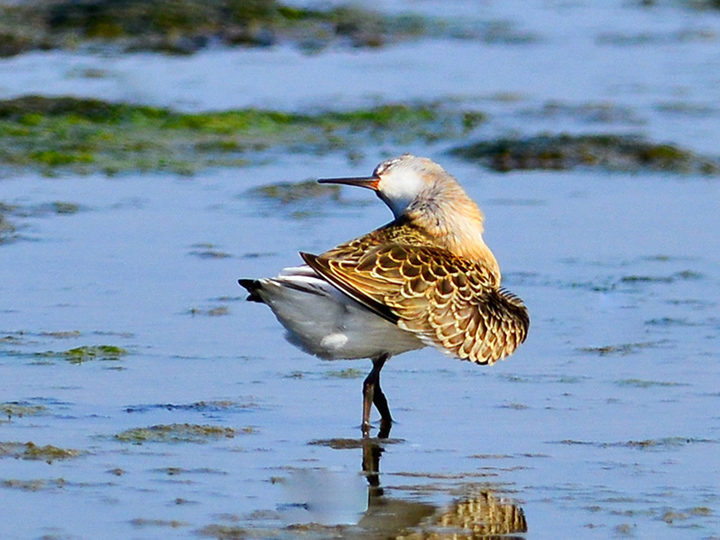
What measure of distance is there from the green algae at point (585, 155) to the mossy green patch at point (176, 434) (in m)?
5.97

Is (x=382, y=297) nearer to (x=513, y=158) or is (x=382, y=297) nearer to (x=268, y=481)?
(x=268, y=481)

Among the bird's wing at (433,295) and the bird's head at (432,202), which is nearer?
the bird's wing at (433,295)

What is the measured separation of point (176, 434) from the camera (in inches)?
219

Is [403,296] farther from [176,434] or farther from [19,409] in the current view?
[19,409]

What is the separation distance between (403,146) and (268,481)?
7.32 meters

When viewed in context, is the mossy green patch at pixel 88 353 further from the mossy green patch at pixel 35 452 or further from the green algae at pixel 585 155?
the green algae at pixel 585 155

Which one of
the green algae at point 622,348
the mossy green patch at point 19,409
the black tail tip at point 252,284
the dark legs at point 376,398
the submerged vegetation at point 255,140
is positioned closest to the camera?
the black tail tip at point 252,284

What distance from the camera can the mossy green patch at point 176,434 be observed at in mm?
5496

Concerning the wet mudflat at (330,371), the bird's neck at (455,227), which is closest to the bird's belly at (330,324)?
the wet mudflat at (330,371)

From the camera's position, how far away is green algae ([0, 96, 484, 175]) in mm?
11336

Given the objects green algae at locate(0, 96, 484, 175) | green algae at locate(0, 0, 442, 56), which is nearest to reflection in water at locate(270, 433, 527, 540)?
green algae at locate(0, 96, 484, 175)

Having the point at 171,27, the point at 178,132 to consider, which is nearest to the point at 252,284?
the point at 178,132

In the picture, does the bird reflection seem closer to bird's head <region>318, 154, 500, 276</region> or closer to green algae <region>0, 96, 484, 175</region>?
bird's head <region>318, 154, 500, 276</region>

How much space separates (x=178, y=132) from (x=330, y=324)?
23.3 feet
